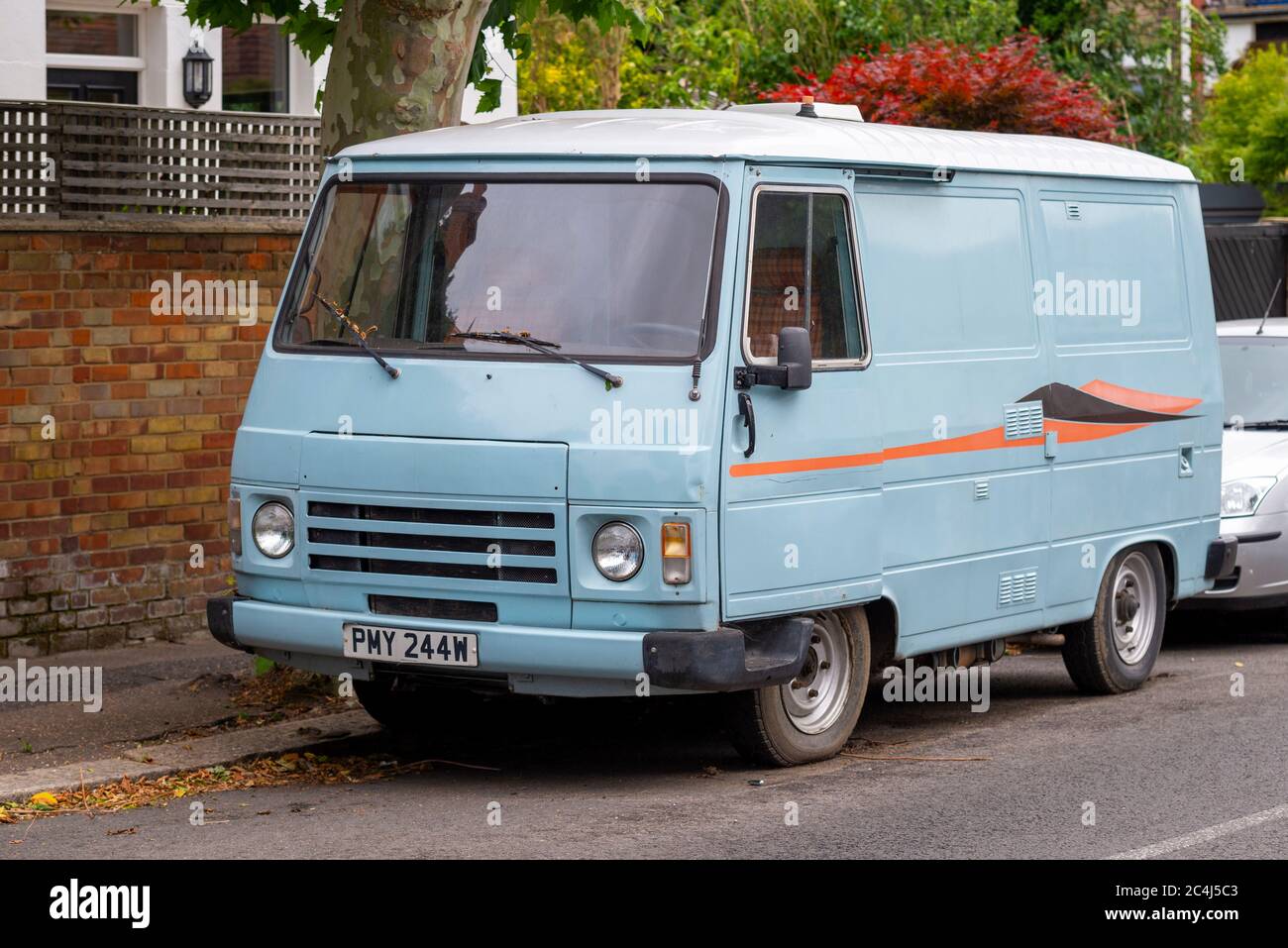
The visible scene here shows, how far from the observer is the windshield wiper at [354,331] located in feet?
25.0

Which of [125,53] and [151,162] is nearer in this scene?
[151,162]

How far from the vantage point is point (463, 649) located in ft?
24.1

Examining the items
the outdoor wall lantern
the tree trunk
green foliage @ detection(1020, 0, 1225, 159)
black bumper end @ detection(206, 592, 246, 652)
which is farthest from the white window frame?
green foliage @ detection(1020, 0, 1225, 159)

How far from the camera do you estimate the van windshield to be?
745 centimetres

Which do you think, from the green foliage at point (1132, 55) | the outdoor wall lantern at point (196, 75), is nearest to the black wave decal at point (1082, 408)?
the outdoor wall lantern at point (196, 75)

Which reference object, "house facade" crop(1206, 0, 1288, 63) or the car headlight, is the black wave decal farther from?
"house facade" crop(1206, 0, 1288, 63)

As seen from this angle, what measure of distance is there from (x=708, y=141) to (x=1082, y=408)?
274cm

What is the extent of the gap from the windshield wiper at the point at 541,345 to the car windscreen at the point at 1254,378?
6.48 meters

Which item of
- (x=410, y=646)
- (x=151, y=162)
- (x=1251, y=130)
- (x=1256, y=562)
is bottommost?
(x=1256, y=562)

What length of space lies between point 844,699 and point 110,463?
15.6 ft

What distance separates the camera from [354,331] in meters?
7.93

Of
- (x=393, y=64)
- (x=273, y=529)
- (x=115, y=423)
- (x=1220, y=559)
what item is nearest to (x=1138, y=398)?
(x=1220, y=559)

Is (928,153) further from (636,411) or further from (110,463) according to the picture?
(110,463)

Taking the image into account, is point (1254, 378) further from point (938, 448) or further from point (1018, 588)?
point (938, 448)
